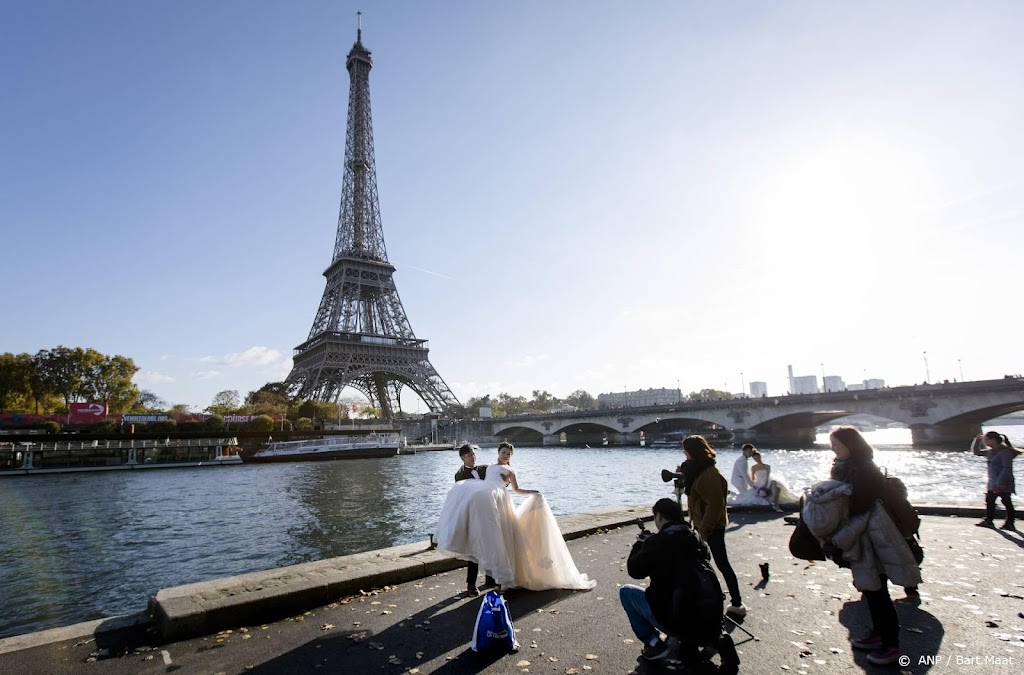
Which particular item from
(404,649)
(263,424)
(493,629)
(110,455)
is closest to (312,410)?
(263,424)

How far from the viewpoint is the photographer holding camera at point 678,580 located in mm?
4188

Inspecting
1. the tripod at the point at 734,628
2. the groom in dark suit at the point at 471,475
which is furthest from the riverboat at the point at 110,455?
the tripod at the point at 734,628

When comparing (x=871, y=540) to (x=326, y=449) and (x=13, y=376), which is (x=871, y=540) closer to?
(x=326, y=449)

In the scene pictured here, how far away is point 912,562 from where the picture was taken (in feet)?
14.2

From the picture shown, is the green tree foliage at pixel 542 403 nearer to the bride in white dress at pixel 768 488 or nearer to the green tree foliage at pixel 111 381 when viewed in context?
the green tree foliage at pixel 111 381

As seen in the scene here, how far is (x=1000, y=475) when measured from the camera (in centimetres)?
979

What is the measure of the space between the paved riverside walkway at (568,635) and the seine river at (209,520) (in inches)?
236

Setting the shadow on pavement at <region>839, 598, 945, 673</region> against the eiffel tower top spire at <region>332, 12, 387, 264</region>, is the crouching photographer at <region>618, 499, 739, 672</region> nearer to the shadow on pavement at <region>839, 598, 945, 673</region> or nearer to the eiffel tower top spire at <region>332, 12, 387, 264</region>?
the shadow on pavement at <region>839, 598, 945, 673</region>

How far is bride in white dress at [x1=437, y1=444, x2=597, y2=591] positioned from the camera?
6.59 m

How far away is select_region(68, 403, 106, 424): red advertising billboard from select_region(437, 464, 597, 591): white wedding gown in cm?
8083

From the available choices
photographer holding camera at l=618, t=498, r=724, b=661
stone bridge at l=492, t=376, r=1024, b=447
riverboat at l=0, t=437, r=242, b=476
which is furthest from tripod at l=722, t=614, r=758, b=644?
riverboat at l=0, t=437, r=242, b=476

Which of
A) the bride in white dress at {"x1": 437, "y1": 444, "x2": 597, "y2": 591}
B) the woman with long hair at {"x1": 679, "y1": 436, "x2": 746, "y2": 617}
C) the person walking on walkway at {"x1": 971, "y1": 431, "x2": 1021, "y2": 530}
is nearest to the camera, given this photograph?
the woman with long hair at {"x1": 679, "y1": 436, "x2": 746, "y2": 617}

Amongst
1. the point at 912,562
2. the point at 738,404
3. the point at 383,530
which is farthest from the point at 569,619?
the point at 738,404

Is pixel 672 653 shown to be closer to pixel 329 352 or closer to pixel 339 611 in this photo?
pixel 339 611
